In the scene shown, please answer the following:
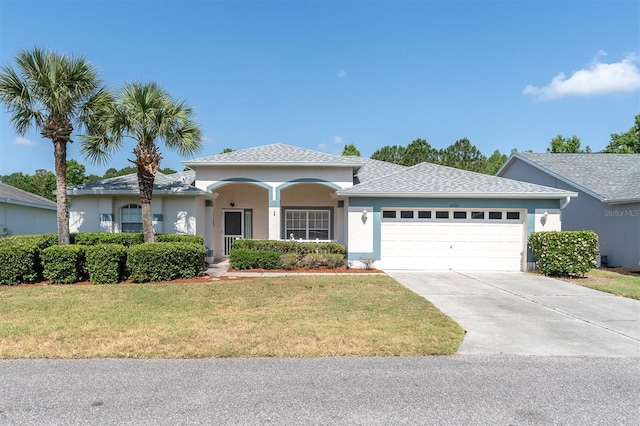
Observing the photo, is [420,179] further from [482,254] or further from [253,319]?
[253,319]

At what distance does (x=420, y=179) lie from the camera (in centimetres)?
1466

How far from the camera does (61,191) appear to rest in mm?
11906

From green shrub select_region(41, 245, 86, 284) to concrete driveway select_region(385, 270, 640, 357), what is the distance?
926 centimetres

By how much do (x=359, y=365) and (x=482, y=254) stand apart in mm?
10364

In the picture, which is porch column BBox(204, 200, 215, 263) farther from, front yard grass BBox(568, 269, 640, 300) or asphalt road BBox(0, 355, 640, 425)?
front yard grass BBox(568, 269, 640, 300)

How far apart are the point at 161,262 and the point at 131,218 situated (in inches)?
222

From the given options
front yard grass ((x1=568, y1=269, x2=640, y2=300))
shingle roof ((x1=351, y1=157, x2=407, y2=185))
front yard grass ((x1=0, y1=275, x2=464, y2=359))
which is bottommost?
front yard grass ((x1=568, y1=269, x2=640, y2=300))

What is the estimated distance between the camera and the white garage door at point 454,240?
44.3ft

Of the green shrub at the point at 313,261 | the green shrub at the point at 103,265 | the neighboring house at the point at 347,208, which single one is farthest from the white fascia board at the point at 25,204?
the green shrub at the point at 313,261

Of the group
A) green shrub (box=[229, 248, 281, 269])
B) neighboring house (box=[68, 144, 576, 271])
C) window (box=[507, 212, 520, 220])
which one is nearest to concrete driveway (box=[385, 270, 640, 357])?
neighboring house (box=[68, 144, 576, 271])

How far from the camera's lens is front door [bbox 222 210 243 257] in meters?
17.5

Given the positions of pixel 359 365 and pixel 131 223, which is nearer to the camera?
pixel 359 365

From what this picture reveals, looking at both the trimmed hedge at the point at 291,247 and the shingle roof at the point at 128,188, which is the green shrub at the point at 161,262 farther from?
the shingle roof at the point at 128,188

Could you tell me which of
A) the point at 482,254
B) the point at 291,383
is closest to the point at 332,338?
the point at 291,383
